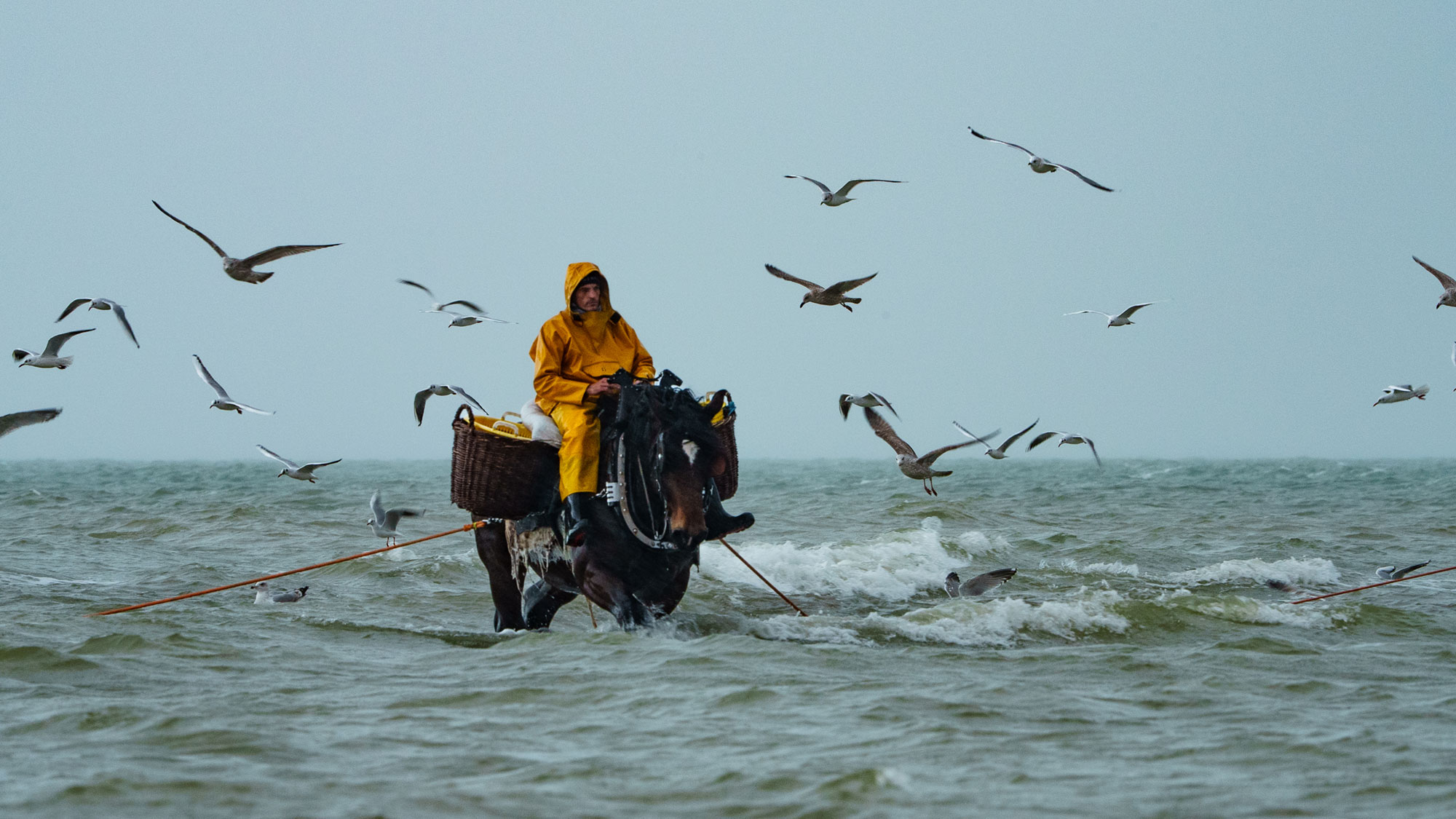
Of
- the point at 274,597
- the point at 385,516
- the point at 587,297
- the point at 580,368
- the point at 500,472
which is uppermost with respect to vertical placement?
the point at 587,297

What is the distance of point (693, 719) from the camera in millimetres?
5727

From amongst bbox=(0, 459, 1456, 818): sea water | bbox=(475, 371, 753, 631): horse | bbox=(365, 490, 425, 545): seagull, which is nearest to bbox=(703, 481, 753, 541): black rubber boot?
bbox=(475, 371, 753, 631): horse

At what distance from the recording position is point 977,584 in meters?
10.4

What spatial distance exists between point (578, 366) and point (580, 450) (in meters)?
0.68

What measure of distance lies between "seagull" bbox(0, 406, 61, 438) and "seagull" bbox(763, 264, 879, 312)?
15.6 ft

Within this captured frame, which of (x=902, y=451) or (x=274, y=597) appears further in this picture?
(x=274, y=597)

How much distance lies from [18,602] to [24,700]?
15.3 ft

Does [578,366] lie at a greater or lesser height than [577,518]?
greater

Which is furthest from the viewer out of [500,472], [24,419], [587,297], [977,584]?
[977,584]

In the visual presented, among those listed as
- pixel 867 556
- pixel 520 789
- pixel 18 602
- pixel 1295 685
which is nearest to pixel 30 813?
pixel 520 789

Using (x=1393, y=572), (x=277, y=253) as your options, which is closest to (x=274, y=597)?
(x=277, y=253)

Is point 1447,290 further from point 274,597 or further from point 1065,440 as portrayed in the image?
point 274,597

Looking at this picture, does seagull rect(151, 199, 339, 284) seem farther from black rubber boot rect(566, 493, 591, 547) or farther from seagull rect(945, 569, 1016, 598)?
seagull rect(945, 569, 1016, 598)

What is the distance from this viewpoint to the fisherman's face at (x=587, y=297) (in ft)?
26.4
